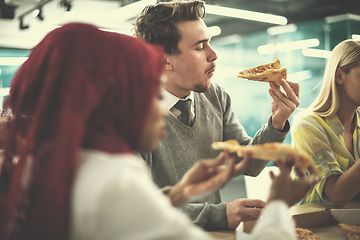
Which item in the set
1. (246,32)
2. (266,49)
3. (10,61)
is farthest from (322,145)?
(246,32)

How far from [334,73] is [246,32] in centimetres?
500

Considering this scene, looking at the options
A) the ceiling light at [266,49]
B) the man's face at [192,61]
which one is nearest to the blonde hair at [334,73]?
the man's face at [192,61]

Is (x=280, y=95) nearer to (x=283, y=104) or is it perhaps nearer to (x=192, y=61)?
(x=283, y=104)

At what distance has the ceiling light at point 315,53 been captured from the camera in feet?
20.0

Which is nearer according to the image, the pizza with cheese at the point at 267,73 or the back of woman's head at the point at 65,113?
the back of woman's head at the point at 65,113

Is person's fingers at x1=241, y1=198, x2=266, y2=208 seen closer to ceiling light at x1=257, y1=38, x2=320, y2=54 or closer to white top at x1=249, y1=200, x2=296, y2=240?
white top at x1=249, y1=200, x2=296, y2=240

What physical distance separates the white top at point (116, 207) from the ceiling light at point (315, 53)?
6.33m

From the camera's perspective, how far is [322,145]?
1969mm

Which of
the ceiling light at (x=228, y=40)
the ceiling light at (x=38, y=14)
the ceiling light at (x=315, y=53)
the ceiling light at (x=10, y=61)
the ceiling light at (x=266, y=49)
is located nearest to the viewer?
the ceiling light at (x=38, y=14)

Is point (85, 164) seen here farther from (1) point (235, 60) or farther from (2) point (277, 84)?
(1) point (235, 60)

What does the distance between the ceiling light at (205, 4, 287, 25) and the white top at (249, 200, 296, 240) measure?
385 centimetres

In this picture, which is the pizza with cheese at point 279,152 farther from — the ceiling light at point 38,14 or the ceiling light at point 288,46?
the ceiling light at point 288,46

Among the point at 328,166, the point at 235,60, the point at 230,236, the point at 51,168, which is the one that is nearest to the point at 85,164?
the point at 51,168

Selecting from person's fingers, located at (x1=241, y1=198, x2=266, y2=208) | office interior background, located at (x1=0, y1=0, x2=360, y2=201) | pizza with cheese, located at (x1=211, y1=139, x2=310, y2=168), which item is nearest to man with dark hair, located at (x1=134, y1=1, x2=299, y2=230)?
person's fingers, located at (x1=241, y1=198, x2=266, y2=208)
